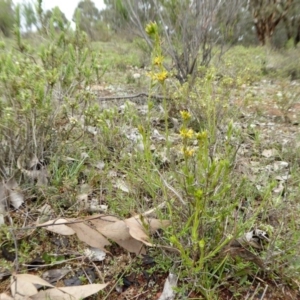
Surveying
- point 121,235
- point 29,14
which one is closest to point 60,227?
point 121,235

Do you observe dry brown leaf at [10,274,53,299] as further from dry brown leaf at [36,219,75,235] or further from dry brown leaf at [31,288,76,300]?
dry brown leaf at [36,219,75,235]

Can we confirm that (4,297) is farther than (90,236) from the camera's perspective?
No

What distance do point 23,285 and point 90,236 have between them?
0.83 ft

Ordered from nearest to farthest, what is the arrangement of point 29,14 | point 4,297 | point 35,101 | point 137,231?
1. point 4,297
2. point 137,231
3. point 35,101
4. point 29,14

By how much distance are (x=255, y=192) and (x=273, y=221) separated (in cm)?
18

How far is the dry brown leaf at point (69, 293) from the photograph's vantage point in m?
0.95

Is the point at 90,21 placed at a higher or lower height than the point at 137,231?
higher

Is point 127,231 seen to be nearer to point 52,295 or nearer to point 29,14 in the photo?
point 52,295

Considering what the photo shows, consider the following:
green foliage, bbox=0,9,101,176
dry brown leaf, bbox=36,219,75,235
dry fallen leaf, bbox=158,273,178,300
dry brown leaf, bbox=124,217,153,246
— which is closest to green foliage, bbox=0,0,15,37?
green foliage, bbox=0,9,101,176

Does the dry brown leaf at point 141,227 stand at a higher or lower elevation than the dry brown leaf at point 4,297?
higher

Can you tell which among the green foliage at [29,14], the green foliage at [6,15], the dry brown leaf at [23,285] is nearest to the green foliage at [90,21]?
the green foliage at [29,14]

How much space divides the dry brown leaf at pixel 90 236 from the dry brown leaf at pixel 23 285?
0.19 m

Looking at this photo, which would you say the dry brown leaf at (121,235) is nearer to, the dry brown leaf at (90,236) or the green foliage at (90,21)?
the dry brown leaf at (90,236)

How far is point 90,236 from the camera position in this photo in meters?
1.09
